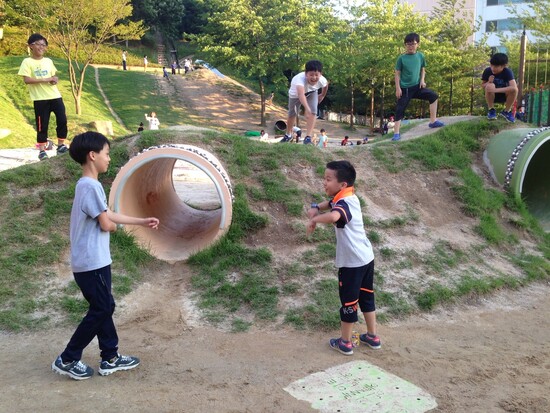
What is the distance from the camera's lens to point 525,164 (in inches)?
296

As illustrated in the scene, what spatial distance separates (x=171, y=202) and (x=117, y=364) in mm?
4297

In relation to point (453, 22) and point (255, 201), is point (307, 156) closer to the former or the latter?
point (255, 201)

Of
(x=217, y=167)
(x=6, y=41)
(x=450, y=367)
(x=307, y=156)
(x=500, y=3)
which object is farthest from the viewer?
(x=500, y=3)

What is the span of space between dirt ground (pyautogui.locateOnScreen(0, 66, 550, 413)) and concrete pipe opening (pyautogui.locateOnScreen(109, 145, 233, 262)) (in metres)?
0.53

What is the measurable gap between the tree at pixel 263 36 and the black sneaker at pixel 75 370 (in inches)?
1025

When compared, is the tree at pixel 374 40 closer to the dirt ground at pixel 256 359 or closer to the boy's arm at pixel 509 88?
the boy's arm at pixel 509 88

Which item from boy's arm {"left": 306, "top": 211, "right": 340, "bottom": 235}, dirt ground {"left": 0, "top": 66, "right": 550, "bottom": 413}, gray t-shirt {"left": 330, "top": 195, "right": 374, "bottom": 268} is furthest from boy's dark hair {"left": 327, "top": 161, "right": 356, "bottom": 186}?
dirt ground {"left": 0, "top": 66, "right": 550, "bottom": 413}

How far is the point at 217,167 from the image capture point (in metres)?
5.76

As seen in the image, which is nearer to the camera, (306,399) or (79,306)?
(306,399)

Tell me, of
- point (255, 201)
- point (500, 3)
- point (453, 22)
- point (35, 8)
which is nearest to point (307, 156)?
point (255, 201)

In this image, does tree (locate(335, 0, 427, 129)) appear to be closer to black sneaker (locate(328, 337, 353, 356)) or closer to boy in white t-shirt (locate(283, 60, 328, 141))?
boy in white t-shirt (locate(283, 60, 328, 141))

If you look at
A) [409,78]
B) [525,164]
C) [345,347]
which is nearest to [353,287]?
[345,347]

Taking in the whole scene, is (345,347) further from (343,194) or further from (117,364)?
(117,364)

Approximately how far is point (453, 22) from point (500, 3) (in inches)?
598
